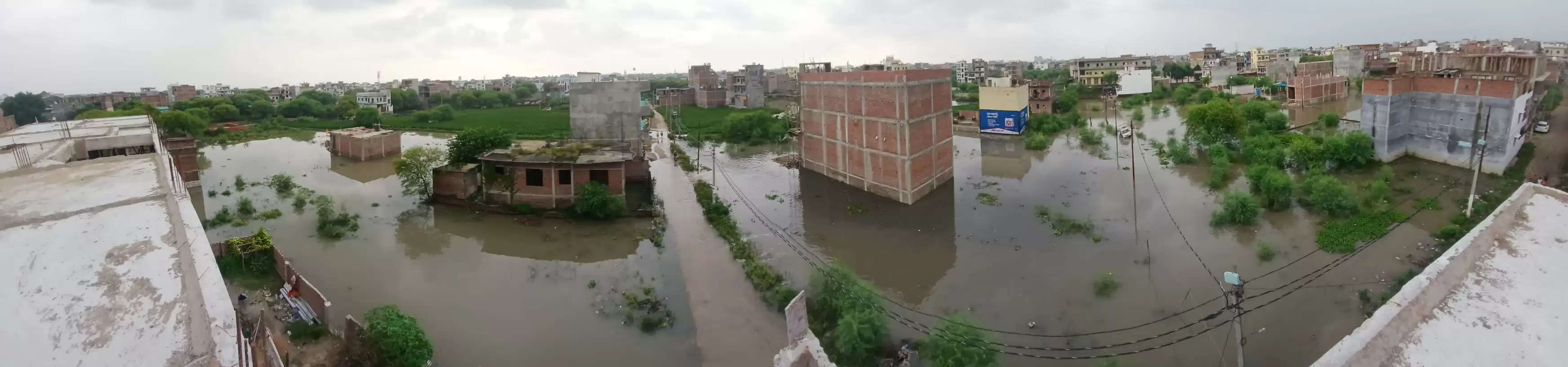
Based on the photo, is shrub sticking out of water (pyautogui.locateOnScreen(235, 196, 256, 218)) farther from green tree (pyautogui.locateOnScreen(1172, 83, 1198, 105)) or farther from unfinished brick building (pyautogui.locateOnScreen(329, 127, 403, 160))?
green tree (pyautogui.locateOnScreen(1172, 83, 1198, 105))

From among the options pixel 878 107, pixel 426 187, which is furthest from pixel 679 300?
pixel 426 187

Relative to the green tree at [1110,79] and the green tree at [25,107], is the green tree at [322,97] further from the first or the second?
the green tree at [1110,79]

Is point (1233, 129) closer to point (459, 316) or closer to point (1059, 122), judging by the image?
point (1059, 122)

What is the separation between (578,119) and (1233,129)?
23559mm

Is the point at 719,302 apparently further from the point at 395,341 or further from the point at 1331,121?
the point at 1331,121

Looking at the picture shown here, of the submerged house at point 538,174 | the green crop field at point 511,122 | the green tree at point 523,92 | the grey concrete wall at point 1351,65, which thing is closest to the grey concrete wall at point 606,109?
the submerged house at point 538,174

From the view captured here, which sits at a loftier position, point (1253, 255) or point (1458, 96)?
point (1458, 96)

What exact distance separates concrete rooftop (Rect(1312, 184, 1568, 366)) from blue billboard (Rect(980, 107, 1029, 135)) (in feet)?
84.0

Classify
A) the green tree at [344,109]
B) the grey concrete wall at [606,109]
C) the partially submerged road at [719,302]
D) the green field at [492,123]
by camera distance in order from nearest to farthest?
the partially submerged road at [719,302], the grey concrete wall at [606,109], the green field at [492,123], the green tree at [344,109]

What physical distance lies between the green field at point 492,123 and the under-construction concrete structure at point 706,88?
38.9 ft

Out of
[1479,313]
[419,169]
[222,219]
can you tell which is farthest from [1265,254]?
[222,219]

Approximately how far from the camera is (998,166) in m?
24.2

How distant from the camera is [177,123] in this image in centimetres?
3256

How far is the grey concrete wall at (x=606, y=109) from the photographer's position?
2484 cm
